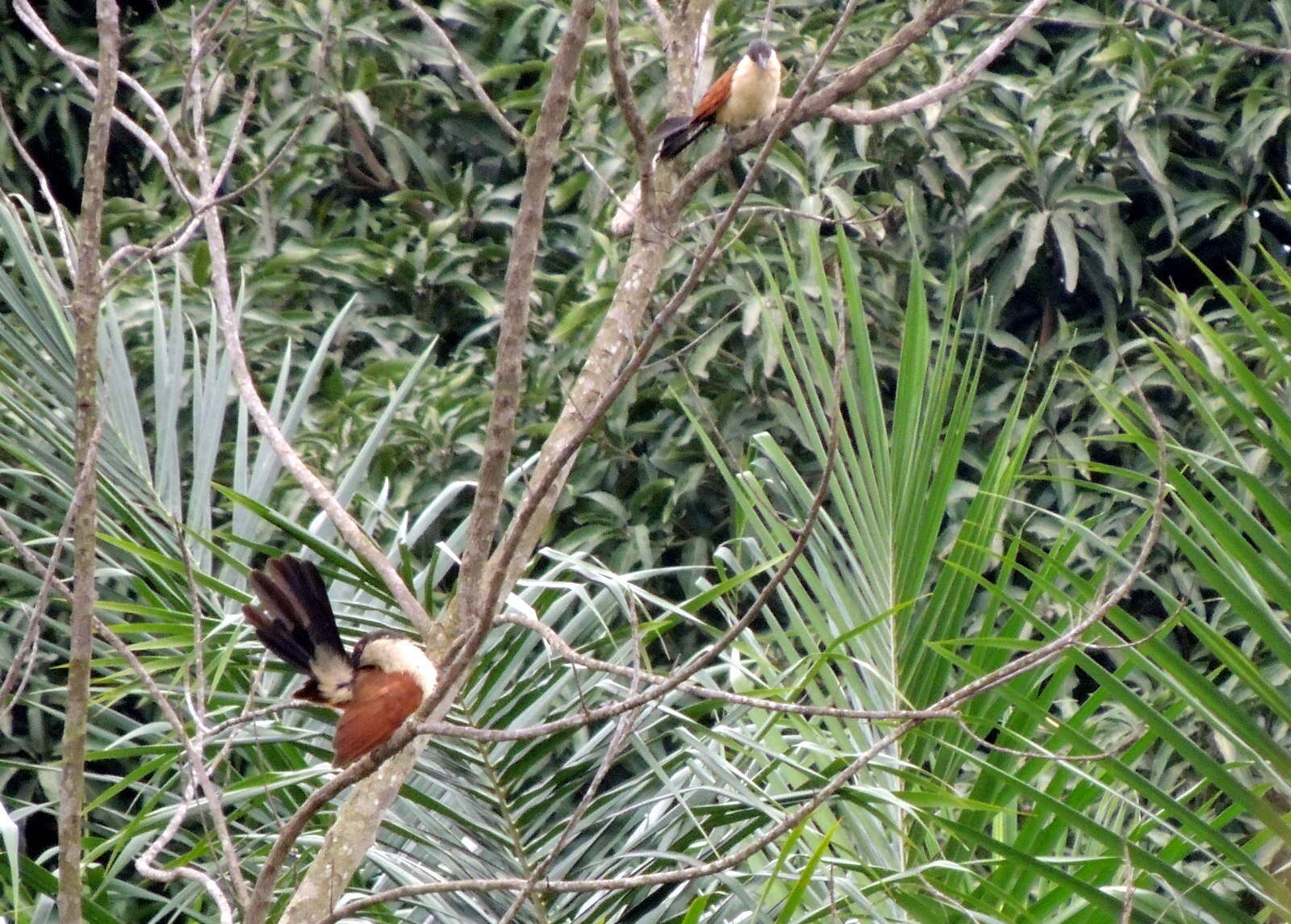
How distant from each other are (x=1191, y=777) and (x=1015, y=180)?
1.54 meters

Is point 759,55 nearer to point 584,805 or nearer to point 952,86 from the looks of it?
point 952,86

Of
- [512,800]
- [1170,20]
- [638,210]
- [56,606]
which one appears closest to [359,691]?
[512,800]

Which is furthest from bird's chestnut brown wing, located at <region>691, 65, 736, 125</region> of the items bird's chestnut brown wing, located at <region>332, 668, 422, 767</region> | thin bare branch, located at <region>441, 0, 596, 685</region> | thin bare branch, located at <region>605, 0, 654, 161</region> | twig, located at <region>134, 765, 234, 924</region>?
twig, located at <region>134, 765, 234, 924</region>

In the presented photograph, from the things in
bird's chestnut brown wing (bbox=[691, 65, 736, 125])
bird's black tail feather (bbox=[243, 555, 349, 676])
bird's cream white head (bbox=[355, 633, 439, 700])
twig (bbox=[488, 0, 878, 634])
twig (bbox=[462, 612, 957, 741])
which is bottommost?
bird's cream white head (bbox=[355, 633, 439, 700])

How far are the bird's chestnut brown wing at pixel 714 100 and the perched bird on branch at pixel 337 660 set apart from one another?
1764 mm

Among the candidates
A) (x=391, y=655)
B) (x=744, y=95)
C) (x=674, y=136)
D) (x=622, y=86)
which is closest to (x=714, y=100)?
(x=744, y=95)

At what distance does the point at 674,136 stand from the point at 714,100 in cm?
78

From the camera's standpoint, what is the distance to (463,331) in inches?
178

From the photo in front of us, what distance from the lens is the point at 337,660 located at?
2.18m

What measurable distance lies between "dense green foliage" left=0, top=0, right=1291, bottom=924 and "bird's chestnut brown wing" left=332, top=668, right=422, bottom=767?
0.09 m

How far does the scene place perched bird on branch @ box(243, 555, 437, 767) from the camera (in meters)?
2.09

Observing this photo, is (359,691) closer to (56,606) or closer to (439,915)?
(439,915)

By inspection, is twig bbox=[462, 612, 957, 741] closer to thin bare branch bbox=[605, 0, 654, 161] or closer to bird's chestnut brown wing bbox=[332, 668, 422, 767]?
bird's chestnut brown wing bbox=[332, 668, 422, 767]

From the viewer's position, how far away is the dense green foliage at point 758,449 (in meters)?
1.83
